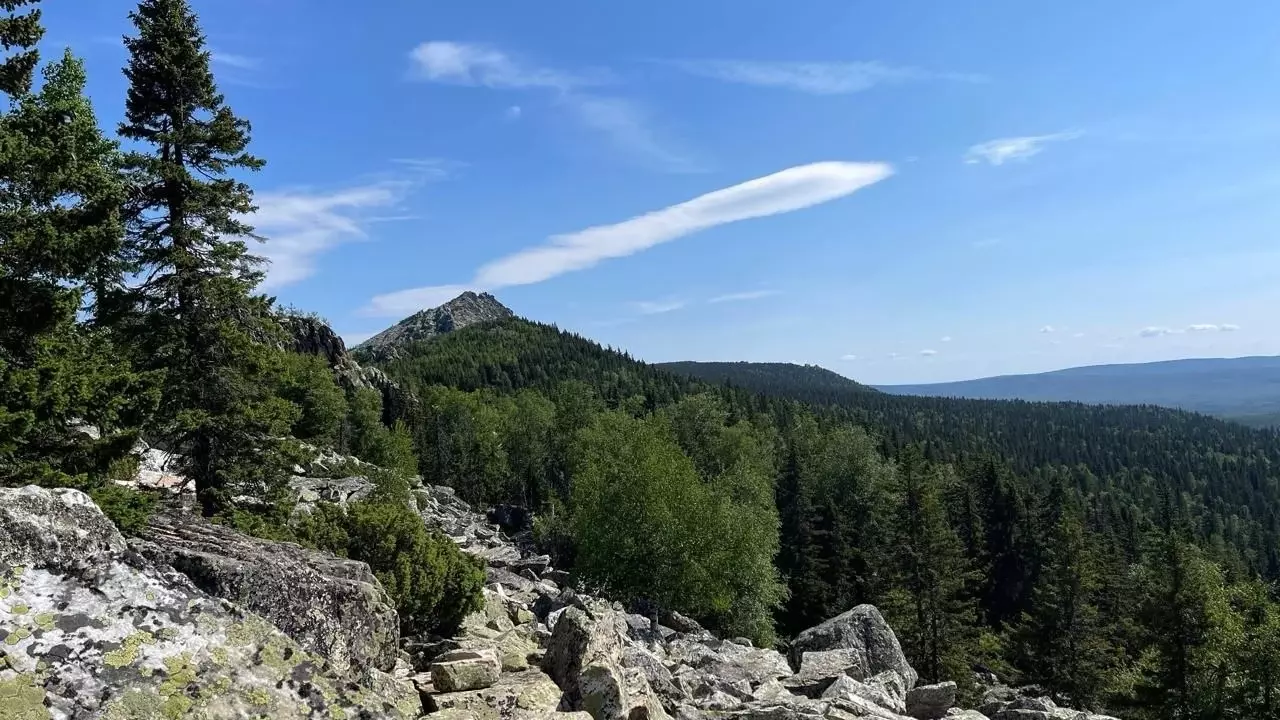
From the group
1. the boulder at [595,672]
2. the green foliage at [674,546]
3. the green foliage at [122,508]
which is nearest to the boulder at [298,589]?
the green foliage at [122,508]

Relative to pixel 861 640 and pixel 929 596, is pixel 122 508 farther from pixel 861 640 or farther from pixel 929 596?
pixel 929 596

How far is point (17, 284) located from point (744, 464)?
5752 cm

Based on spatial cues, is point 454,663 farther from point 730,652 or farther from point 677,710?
point 730,652

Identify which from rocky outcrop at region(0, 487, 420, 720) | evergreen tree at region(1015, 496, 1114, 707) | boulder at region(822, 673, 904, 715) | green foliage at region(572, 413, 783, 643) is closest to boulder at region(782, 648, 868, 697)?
boulder at region(822, 673, 904, 715)

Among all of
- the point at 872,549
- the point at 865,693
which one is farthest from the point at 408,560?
the point at 872,549

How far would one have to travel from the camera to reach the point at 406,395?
381ft

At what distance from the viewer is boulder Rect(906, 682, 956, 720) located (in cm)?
1911

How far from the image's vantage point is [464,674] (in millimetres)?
9922

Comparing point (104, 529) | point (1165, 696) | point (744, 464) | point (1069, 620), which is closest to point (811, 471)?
point (744, 464)

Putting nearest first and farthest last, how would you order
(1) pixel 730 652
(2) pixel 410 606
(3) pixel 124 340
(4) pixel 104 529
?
(4) pixel 104 529, (2) pixel 410 606, (3) pixel 124 340, (1) pixel 730 652

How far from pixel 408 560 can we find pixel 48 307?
7.59 meters

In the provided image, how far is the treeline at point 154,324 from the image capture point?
1224 centimetres

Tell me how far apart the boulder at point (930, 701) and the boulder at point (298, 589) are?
15.1 meters

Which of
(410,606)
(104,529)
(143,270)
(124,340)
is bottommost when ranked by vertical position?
(410,606)
